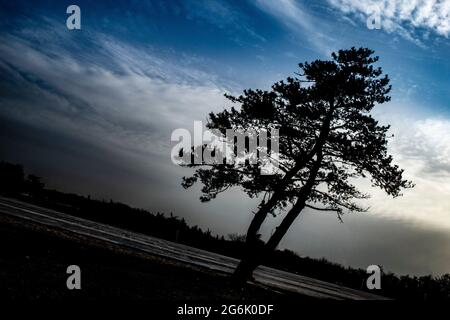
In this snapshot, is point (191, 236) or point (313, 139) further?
point (191, 236)

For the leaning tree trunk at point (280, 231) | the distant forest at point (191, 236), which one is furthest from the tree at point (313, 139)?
the distant forest at point (191, 236)

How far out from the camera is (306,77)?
15.9 m

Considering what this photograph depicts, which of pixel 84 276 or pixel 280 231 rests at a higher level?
pixel 280 231

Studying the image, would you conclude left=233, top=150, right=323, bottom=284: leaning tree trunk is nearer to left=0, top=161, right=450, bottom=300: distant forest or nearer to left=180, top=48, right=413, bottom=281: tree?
left=180, top=48, right=413, bottom=281: tree

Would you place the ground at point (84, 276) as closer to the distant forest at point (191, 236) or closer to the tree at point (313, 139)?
the tree at point (313, 139)

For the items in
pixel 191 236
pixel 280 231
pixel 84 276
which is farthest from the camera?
pixel 191 236

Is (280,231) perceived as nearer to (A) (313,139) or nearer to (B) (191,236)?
(A) (313,139)

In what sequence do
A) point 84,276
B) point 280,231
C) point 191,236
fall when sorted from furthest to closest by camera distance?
point 191,236 < point 280,231 < point 84,276

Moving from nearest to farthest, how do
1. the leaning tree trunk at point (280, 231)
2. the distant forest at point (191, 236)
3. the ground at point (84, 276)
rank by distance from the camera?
1. the ground at point (84, 276)
2. the leaning tree trunk at point (280, 231)
3. the distant forest at point (191, 236)

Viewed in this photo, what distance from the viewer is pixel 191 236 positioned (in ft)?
176


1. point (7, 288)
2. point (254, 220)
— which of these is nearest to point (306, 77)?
point (254, 220)

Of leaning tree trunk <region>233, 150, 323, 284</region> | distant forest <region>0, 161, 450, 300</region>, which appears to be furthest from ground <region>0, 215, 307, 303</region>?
distant forest <region>0, 161, 450, 300</region>

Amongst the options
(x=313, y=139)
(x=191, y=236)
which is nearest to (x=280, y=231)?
(x=313, y=139)

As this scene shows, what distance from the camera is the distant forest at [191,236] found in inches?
1609
